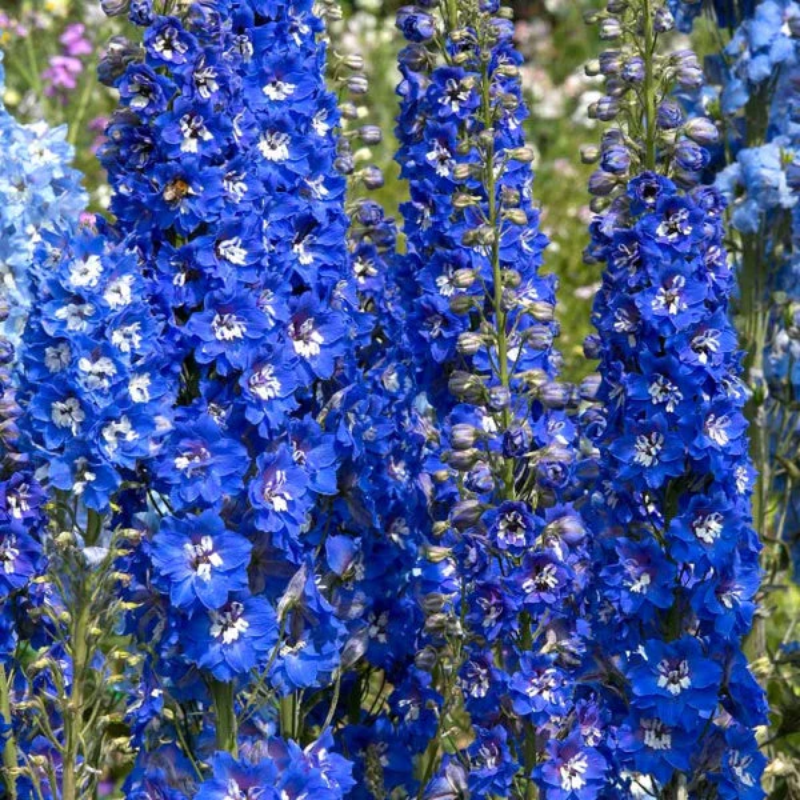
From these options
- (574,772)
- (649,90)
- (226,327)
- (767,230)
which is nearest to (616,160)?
(649,90)

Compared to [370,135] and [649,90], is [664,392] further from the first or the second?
[370,135]

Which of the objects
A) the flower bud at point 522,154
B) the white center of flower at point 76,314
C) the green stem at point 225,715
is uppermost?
the flower bud at point 522,154

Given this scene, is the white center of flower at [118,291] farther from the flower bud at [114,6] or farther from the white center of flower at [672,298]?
the white center of flower at [672,298]

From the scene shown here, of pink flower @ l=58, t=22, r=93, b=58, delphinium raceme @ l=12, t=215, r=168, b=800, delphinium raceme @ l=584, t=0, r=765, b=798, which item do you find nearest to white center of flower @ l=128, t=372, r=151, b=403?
delphinium raceme @ l=12, t=215, r=168, b=800

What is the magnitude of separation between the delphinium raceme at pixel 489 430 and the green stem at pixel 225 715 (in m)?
0.48

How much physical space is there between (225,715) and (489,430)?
823 mm

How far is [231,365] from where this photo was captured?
3164 millimetres

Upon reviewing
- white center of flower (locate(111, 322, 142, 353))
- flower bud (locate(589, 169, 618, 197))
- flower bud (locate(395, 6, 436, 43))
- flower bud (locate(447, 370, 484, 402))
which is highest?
flower bud (locate(395, 6, 436, 43))

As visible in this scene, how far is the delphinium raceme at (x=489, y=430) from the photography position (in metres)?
3.39

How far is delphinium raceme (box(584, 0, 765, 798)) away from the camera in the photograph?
3.35 metres

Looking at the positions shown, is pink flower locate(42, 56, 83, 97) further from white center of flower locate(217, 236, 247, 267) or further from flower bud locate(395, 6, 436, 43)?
white center of flower locate(217, 236, 247, 267)

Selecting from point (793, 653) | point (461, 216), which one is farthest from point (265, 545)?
point (793, 653)

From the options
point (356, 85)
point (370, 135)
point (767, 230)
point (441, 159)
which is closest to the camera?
point (441, 159)

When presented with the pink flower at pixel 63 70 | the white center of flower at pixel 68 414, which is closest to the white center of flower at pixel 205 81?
the white center of flower at pixel 68 414
